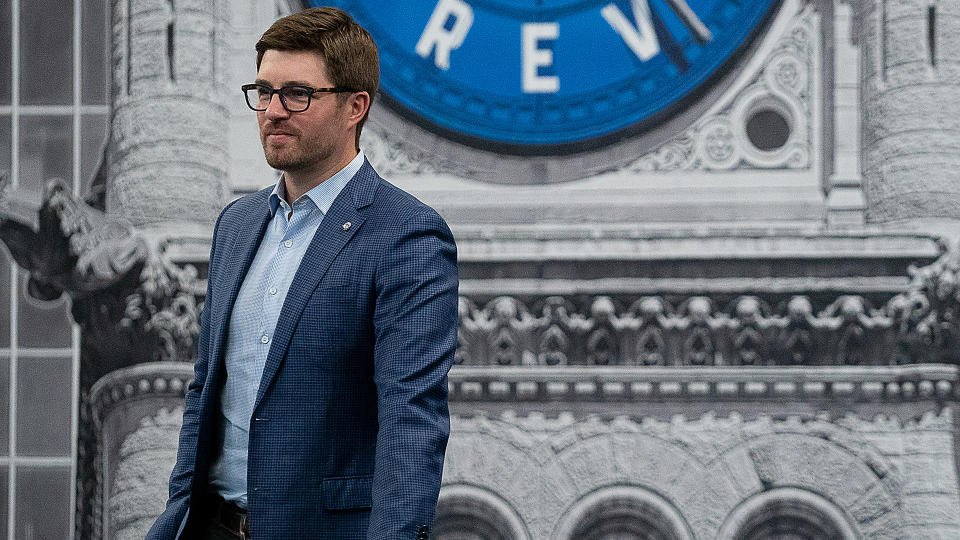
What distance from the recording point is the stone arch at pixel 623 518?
356 cm

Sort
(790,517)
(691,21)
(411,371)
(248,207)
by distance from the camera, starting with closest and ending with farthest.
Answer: (411,371)
(248,207)
(790,517)
(691,21)

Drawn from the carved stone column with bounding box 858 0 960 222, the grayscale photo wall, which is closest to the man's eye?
the grayscale photo wall

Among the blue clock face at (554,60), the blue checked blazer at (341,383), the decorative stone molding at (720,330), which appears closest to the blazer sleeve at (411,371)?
the blue checked blazer at (341,383)

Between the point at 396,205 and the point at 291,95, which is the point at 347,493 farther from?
the point at 291,95

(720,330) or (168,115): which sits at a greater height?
(168,115)

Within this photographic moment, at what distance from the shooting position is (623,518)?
356 centimetres

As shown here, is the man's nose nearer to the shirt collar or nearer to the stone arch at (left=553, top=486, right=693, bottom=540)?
the shirt collar

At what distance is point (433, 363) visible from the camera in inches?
55.9

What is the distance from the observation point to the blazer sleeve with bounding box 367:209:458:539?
4.51ft

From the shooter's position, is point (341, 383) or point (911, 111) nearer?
point (341, 383)

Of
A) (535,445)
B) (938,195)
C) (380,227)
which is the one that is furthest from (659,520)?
(380,227)

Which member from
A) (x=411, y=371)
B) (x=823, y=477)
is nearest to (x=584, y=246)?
(x=823, y=477)

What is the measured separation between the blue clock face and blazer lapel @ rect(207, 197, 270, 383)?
210 cm

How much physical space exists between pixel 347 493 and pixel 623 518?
2209 millimetres
